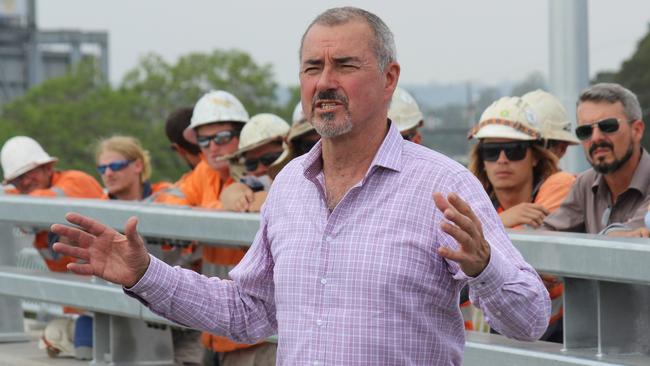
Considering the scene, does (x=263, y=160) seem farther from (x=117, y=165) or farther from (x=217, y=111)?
(x=117, y=165)

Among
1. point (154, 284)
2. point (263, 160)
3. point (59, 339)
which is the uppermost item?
point (263, 160)

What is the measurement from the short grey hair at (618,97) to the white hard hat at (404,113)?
1.05 m

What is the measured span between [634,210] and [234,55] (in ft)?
343

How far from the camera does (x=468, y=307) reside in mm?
6184

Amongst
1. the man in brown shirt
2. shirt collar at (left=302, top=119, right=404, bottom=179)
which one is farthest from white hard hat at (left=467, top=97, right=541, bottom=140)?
shirt collar at (left=302, top=119, right=404, bottom=179)

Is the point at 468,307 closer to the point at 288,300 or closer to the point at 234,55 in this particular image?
the point at 288,300

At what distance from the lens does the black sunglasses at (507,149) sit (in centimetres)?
636

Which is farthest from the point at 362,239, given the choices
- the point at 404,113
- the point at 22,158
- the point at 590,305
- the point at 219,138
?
the point at 22,158

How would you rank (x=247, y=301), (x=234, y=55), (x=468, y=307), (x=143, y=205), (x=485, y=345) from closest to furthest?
(x=247, y=301) < (x=485, y=345) < (x=468, y=307) < (x=143, y=205) < (x=234, y=55)

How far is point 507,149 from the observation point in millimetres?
6375

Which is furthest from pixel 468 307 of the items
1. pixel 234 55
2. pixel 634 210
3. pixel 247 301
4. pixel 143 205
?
pixel 234 55

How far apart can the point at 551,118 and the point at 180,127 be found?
109 inches

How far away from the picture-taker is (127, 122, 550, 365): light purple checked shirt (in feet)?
11.7

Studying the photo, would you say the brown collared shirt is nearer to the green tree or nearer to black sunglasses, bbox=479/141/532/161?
black sunglasses, bbox=479/141/532/161
